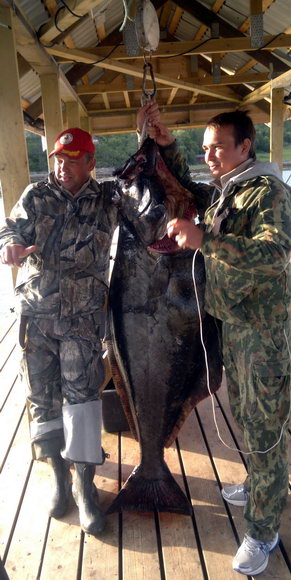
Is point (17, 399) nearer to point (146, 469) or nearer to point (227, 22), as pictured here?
point (146, 469)

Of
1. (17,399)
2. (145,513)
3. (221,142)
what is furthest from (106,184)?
(17,399)

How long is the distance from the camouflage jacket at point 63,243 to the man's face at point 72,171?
0.18 feet

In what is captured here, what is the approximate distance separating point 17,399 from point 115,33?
6.20 meters

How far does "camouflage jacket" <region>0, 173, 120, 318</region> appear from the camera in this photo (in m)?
2.73

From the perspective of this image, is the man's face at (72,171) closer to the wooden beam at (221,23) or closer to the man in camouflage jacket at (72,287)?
the man in camouflage jacket at (72,287)

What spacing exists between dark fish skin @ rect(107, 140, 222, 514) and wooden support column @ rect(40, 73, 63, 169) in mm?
2243

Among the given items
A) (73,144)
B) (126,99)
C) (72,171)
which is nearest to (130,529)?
(72,171)

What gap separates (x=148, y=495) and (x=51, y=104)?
3.54 meters

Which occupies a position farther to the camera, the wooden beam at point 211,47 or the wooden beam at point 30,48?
the wooden beam at point 211,47

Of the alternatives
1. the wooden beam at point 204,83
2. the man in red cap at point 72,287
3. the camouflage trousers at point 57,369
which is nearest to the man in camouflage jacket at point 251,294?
the man in red cap at point 72,287

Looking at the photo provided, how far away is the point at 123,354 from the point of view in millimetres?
2604

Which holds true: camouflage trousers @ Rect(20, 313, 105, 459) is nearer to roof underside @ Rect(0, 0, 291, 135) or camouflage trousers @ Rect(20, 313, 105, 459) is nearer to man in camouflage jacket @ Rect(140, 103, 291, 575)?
man in camouflage jacket @ Rect(140, 103, 291, 575)

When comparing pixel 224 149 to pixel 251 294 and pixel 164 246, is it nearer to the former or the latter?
pixel 164 246

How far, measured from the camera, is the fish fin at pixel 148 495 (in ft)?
8.89
